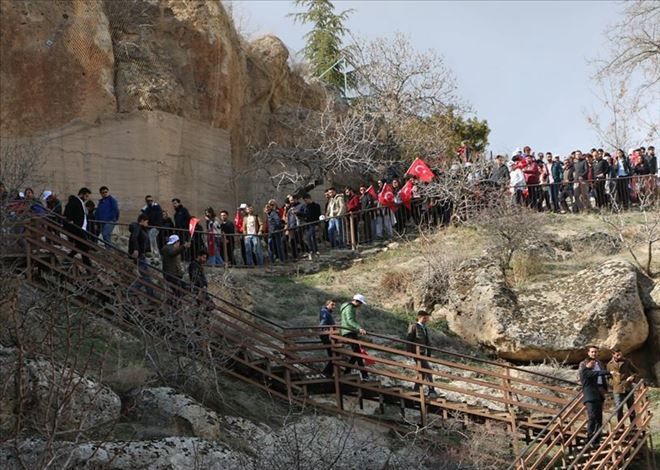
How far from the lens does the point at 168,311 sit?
60.0 feet

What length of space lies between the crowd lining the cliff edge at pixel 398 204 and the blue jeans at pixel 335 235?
0.08 ft

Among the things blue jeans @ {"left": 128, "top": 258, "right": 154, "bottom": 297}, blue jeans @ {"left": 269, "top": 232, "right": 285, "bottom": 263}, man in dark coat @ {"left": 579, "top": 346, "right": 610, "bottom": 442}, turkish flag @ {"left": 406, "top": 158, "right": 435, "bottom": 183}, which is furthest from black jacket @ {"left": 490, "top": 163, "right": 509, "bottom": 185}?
man in dark coat @ {"left": 579, "top": 346, "right": 610, "bottom": 442}

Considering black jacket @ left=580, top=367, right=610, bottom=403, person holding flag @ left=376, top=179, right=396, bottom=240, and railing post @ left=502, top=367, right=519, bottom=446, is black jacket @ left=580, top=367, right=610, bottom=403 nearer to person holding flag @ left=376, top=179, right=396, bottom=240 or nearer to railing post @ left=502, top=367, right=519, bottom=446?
railing post @ left=502, top=367, right=519, bottom=446

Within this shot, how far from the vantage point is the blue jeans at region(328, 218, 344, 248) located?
2866 cm

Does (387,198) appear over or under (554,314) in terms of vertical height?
over

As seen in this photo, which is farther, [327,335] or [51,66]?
[51,66]

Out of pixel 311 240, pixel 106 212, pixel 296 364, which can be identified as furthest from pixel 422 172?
pixel 296 364

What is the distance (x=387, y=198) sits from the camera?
94.8 feet

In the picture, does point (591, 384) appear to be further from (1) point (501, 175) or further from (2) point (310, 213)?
(1) point (501, 175)

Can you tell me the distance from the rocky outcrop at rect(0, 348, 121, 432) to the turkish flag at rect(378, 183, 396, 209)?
1445 cm

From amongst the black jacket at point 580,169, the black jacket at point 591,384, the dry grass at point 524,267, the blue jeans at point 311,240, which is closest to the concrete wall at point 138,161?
the blue jeans at point 311,240

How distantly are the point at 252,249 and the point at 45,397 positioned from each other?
1294 cm

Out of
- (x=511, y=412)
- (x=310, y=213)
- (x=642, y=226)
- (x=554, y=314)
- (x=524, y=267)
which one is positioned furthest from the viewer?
(x=310, y=213)

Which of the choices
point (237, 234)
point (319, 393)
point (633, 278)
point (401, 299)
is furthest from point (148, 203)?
point (633, 278)
